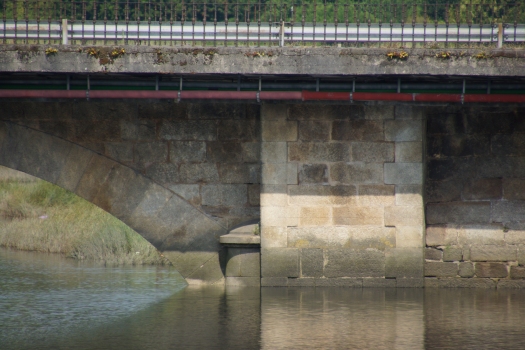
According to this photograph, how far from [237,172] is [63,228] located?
21.7 ft

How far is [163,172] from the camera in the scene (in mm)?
10602

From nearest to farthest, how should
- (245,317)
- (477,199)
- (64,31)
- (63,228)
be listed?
(245,317) < (64,31) < (477,199) < (63,228)

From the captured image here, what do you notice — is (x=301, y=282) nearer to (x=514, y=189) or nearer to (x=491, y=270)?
(x=491, y=270)

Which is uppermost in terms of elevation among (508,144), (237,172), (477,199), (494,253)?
(508,144)

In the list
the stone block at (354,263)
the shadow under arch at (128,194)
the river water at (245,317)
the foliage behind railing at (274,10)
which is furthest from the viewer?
the shadow under arch at (128,194)

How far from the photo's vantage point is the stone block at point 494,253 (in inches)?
412

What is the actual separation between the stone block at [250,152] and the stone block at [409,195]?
178cm

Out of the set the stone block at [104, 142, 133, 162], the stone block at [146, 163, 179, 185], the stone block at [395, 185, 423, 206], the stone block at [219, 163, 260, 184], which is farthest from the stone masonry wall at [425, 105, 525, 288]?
the stone block at [104, 142, 133, 162]

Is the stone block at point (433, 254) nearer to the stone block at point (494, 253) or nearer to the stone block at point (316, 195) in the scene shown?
the stone block at point (494, 253)

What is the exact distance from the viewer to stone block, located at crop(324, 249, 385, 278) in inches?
404

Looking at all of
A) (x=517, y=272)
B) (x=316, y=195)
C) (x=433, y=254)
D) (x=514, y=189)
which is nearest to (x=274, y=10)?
(x=316, y=195)

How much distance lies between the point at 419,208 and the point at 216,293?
8.80 ft

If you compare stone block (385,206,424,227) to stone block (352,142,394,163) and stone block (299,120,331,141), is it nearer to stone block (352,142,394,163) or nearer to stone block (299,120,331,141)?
stone block (352,142,394,163)

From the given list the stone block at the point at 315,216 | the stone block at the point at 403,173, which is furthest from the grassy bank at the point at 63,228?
the stone block at the point at 403,173
